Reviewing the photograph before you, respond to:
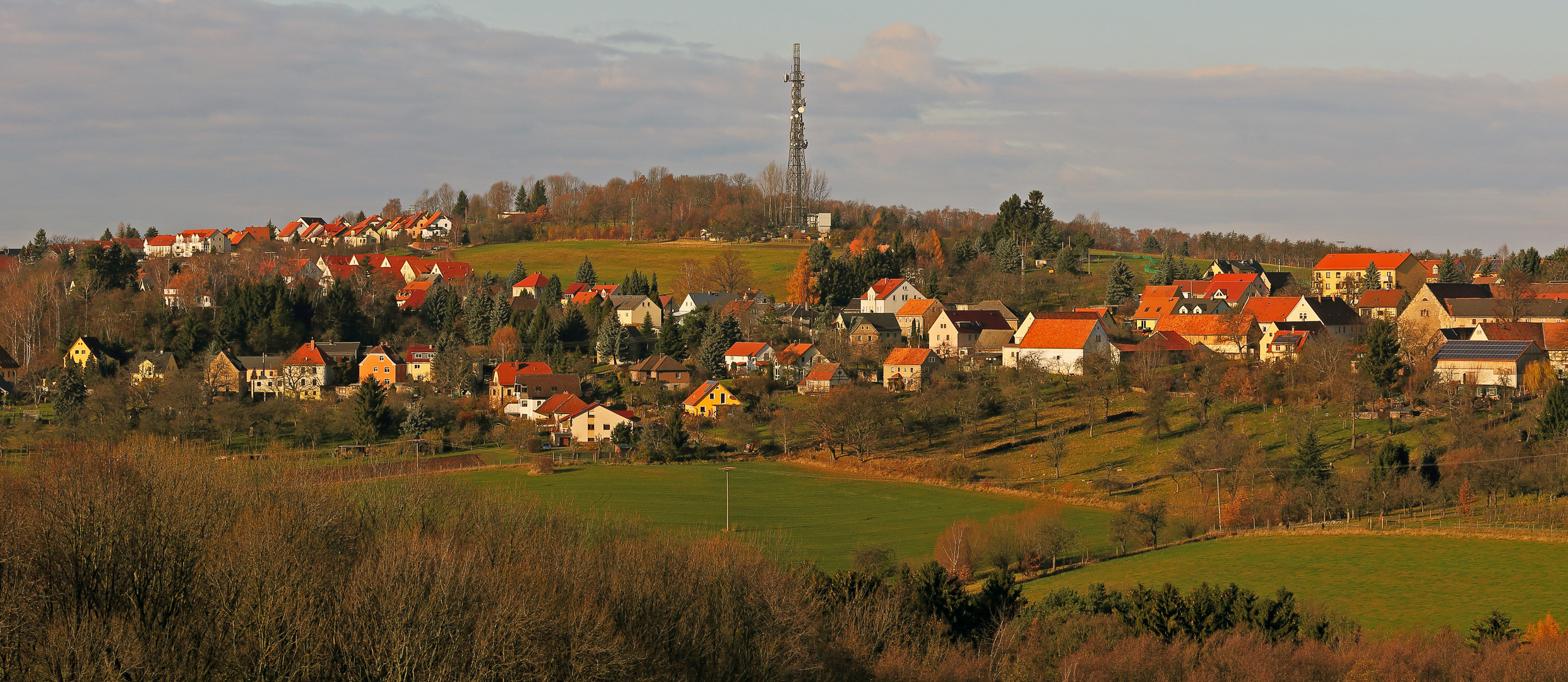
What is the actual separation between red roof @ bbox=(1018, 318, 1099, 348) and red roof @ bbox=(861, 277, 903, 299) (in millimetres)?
16355

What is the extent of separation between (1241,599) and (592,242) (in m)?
98.9

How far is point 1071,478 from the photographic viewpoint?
49469 millimetres

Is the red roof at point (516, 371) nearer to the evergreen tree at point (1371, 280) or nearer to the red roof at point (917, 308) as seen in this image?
the red roof at point (917, 308)

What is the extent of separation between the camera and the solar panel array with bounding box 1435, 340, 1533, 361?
179 feet

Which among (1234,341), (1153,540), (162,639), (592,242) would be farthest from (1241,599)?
(592,242)

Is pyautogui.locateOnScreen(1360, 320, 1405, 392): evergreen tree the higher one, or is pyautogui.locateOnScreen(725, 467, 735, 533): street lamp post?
pyautogui.locateOnScreen(1360, 320, 1405, 392): evergreen tree

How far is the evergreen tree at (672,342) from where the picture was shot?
235 ft

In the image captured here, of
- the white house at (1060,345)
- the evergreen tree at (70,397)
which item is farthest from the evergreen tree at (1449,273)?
the evergreen tree at (70,397)

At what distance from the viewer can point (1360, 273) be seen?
87438 millimetres

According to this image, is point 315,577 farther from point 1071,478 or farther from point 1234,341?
point 1234,341

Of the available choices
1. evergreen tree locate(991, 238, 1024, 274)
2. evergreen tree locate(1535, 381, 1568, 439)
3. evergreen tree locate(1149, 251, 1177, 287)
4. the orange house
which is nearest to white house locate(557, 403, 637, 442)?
the orange house

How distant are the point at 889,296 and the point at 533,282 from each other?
29610mm

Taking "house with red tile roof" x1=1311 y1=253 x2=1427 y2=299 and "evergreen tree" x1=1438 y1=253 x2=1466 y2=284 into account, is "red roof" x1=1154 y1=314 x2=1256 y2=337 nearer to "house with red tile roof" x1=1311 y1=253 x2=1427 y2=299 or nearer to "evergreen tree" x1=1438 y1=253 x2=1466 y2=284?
"house with red tile roof" x1=1311 y1=253 x2=1427 y2=299

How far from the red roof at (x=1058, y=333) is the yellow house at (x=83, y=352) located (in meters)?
52.2
